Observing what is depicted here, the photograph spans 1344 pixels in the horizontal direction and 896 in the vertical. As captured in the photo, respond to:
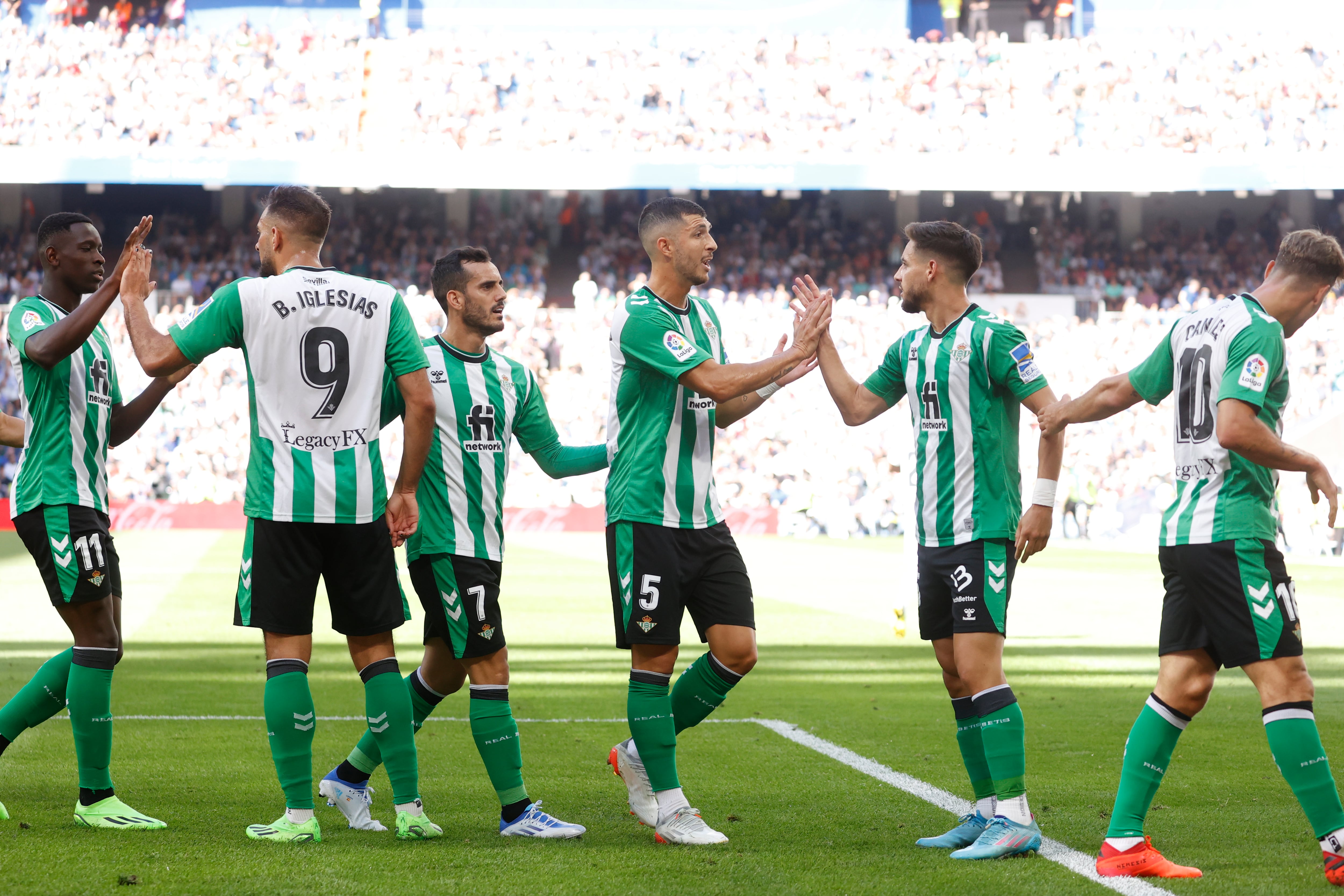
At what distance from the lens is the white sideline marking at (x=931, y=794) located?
4.51 m

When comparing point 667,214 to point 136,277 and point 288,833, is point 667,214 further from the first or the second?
point 288,833

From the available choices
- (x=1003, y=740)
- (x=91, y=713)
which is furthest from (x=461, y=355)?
(x=1003, y=740)

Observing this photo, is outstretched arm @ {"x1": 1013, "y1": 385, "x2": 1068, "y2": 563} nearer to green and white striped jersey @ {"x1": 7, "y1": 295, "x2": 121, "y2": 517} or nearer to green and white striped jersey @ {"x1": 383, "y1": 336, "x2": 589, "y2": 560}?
green and white striped jersey @ {"x1": 383, "y1": 336, "x2": 589, "y2": 560}

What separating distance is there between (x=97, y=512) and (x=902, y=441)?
6204 millimetres

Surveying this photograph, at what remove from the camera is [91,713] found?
17.5ft

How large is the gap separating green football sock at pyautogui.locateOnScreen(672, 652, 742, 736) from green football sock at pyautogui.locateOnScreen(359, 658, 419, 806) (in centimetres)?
101

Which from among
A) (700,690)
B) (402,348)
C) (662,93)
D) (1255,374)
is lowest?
(700,690)

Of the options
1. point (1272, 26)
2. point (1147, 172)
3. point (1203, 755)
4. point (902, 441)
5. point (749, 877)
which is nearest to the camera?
point (749, 877)

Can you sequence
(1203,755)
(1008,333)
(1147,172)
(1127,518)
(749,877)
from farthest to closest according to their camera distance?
(1147,172)
(1127,518)
(1203,755)
(1008,333)
(749,877)

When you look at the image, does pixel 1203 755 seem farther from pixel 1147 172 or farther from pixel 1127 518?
pixel 1147 172

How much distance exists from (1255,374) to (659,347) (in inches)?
80.5

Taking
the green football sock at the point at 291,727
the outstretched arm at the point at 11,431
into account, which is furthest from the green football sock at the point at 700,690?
the outstretched arm at the point at 11,431

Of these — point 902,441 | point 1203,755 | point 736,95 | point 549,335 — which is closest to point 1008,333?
point 1203,755

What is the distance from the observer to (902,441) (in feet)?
33.8
